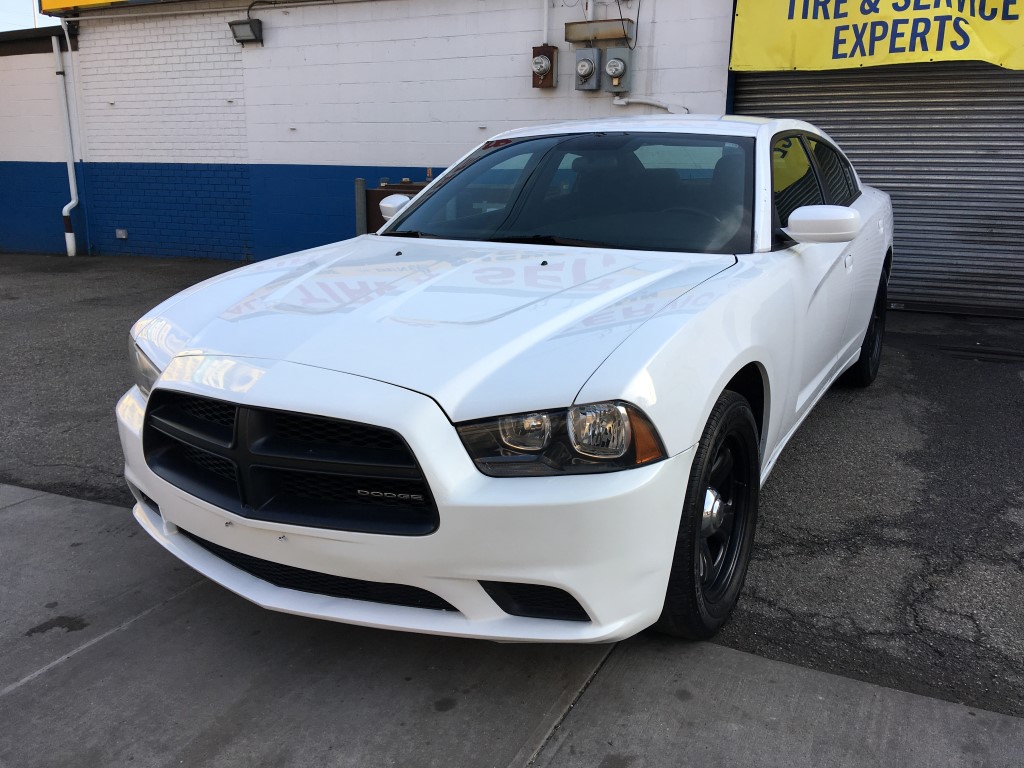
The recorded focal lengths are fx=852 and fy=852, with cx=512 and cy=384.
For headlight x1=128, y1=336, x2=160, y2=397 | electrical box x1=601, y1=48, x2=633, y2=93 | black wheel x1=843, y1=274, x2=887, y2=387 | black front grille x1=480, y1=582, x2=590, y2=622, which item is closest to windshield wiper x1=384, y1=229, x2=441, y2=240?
headlight x1=128, y1=336, x2=160, y2=397

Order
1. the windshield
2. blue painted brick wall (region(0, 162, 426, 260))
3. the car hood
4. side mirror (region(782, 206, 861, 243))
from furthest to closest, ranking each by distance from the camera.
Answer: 1. blue painted brick wall (region(0, 162, 426, 260))
2. the windshield
3. side mirror (region(782, 206, 861, 243))
4. the car hood

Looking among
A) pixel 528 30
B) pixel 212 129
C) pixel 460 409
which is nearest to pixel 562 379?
pixel 460 409

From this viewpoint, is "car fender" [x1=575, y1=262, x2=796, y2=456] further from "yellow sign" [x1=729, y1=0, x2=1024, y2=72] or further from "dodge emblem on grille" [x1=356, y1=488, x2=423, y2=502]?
"yellow sign" [x1=729, y1=0, x2=1024, y2=72]

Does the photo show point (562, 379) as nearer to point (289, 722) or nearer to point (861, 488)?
point (289, 722)

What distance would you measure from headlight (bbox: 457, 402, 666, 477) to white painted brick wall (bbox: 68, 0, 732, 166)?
7404 millimetres

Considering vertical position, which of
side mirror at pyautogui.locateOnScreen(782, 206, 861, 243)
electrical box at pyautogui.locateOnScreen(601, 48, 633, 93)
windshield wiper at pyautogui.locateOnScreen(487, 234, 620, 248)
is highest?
electrical box at pyautogui.locateOnScreen(601, 48, 633, 93)

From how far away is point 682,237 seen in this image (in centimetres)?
320

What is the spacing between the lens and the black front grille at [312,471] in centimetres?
210

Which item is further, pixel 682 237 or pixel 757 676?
pixel 682 237

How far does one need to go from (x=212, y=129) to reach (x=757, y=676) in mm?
11164

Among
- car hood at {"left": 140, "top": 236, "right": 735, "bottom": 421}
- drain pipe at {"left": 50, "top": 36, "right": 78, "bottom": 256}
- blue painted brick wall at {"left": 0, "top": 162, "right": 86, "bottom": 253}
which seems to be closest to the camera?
car hood at {"left": 140, "top": 236, "right": 735, "bottom": 421}

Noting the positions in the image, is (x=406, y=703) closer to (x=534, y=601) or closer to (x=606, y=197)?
(x=534, y=601)

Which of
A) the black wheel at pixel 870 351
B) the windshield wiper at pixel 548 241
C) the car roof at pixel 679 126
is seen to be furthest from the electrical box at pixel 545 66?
the windshield wiper at pixel 548 241

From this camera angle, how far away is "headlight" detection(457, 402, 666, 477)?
2.06 m
